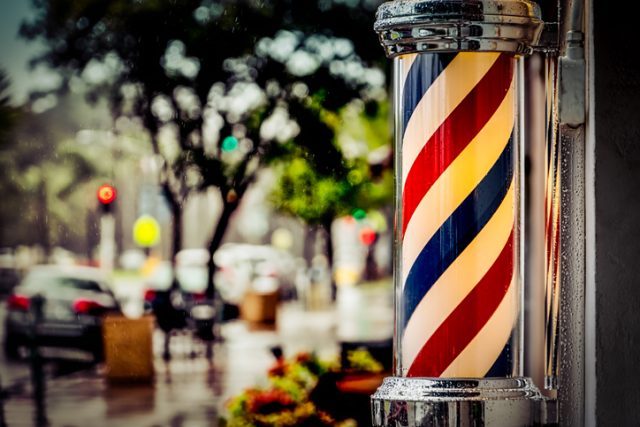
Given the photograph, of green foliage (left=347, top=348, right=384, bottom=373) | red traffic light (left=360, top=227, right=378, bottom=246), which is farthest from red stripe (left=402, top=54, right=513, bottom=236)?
red traffic light (left=360, top=227, right=378, bottom=246)

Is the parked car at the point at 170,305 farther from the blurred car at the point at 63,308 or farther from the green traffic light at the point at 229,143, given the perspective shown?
the green traffic light at the point at 229,143

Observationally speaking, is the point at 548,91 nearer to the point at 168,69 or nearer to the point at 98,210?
the point at 168,69

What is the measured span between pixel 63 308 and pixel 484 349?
17983 mm

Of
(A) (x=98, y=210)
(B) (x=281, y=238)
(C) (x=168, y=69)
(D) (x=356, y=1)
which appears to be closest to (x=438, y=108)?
(D) (x=356, y=1)

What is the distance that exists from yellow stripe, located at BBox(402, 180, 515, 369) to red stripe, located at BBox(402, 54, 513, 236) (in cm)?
17

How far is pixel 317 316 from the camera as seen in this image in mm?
37500

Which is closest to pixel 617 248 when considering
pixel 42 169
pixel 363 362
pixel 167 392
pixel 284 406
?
pixel 284 406

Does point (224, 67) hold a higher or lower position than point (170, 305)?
higher

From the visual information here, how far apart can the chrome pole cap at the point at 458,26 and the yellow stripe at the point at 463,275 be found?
37 cm

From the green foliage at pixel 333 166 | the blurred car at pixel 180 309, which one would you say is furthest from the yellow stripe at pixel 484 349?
the blurred car at pixel 180 309

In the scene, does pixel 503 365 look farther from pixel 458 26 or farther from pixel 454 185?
pixel 458 26

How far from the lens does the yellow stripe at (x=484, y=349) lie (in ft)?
10.7

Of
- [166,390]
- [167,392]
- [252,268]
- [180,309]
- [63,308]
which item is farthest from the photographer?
[252,268]

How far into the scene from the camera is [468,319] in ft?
10.6
